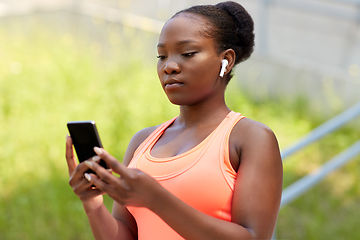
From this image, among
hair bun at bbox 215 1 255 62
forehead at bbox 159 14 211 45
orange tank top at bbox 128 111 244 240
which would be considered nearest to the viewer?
orange tank top at bbox 128 111 244 240

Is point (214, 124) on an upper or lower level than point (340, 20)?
upper

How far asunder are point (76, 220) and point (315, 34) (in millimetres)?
3525

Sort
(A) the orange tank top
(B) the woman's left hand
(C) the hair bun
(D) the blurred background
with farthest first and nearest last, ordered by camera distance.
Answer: (D) the blurred background → (C) the hair bun → (A) the orange tank top → (B) the woman's left hand

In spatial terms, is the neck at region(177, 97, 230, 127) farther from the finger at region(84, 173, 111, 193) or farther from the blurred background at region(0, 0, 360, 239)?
the blurred background at region(0, 0, 360, 239)

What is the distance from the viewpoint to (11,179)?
181 inches

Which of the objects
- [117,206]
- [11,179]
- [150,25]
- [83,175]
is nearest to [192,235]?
[83,175]

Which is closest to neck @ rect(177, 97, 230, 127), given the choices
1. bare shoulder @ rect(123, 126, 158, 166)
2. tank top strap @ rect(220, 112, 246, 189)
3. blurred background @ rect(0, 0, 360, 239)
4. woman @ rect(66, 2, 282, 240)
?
woman @ rect(66, 2, 282, 240)

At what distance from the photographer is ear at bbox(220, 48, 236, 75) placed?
1608 millimetres

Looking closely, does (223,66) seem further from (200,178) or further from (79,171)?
(79,171)

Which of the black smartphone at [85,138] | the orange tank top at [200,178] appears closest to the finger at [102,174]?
the black smartphone at [85,138]

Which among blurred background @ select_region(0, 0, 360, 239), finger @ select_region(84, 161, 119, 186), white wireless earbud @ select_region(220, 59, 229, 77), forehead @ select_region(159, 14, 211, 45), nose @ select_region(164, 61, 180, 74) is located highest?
forehead @ select_region(159, 14, 211, 45)

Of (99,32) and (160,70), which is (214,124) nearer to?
(160,70)

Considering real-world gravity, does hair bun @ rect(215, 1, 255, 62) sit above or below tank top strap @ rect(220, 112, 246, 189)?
above

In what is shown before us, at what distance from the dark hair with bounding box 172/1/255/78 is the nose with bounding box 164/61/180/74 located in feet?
0.53
